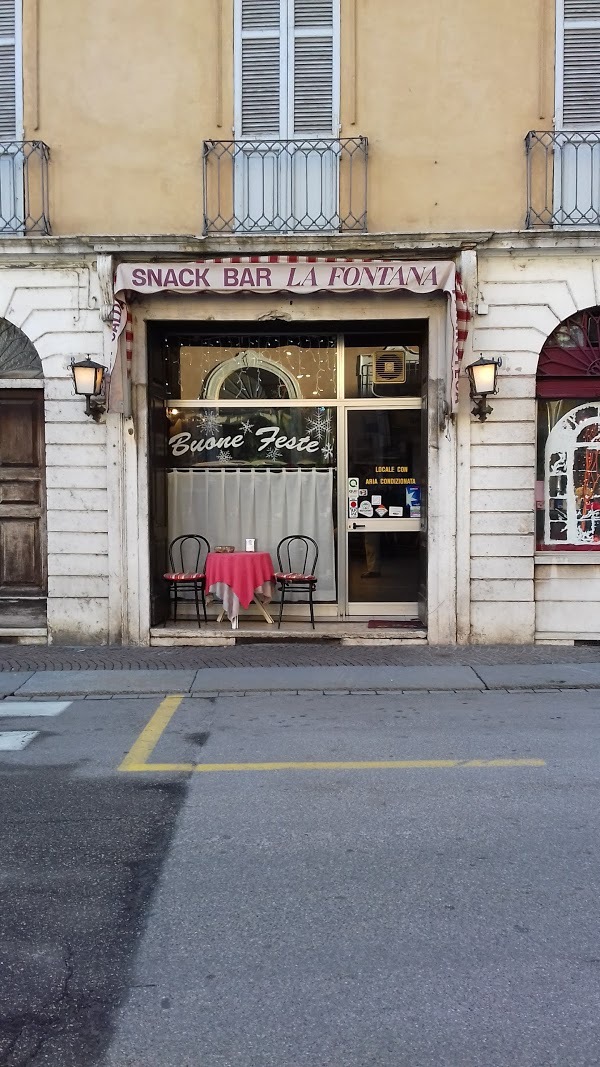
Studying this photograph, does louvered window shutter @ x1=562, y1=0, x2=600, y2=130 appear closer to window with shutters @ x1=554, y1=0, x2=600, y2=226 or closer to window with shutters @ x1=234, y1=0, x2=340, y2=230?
window with shutters @ x1=554, y1=0, x2=600, y2=226

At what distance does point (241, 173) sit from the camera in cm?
962

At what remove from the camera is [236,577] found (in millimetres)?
10055

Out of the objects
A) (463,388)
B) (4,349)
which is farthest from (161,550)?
(463,388)

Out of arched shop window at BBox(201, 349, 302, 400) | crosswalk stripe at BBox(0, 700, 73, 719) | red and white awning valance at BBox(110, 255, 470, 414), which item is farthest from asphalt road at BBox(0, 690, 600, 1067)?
arched shop window at BBox(201, 349, 302, 400)

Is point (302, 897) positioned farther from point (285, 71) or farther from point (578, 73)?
point (578, 73)

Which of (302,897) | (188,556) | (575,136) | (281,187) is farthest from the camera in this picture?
(188,556)

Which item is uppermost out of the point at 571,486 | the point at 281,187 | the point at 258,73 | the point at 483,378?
the point at 258,73

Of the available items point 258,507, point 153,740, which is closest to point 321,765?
point 153,740

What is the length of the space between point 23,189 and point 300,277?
3.33m

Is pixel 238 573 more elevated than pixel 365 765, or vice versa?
pixel 238 573

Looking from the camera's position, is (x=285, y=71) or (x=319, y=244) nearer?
(x=319, y=244)

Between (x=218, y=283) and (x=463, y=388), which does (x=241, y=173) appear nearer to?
(x=218, y=283)

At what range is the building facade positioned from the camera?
9.45m

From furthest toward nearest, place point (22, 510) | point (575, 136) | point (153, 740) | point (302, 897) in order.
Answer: point (22, 510), point (575, 136), point (153, 740), point (302, 897)
